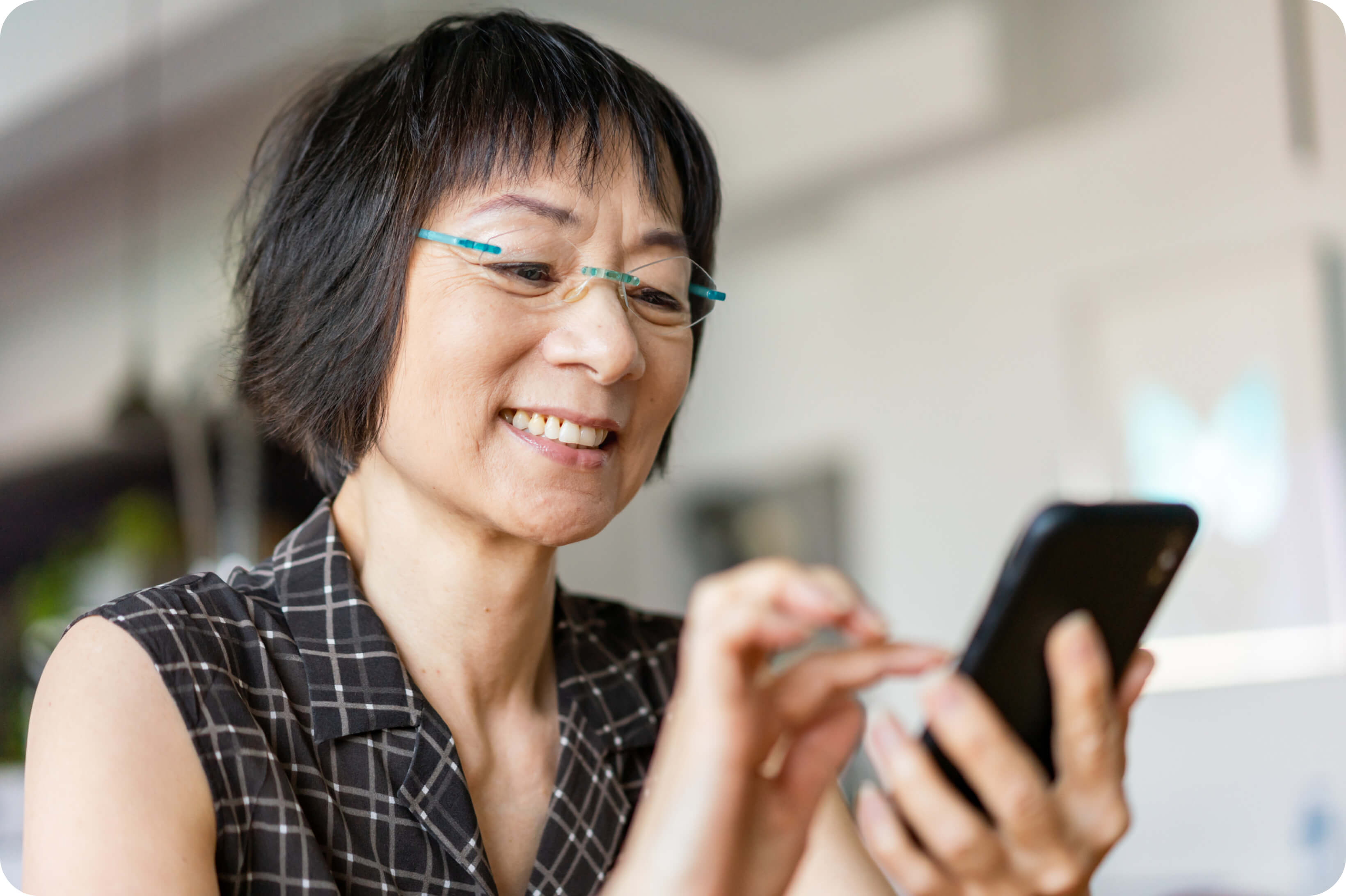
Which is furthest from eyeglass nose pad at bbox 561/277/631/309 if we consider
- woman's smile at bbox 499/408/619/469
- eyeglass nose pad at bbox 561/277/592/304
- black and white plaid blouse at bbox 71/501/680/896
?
black and white plaid blouse at bbox 71/501/680/896

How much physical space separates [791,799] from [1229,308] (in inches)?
106

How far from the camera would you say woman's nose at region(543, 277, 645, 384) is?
3.33 feet

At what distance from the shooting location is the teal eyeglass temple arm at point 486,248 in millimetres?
1021

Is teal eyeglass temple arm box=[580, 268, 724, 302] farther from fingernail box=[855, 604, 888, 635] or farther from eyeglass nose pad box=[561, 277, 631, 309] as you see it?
fingernail box=[855, 604, 888, 635]

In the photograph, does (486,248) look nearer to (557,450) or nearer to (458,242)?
(458,242)

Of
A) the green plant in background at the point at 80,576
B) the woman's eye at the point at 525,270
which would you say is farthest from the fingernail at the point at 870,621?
the green plant in background at the point at 80,576

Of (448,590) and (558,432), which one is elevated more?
(558,432)

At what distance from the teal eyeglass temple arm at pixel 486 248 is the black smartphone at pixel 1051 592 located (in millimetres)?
494

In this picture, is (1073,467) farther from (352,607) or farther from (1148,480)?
(352,607)

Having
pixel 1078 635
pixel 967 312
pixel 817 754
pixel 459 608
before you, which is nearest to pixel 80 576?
pixel 459 608

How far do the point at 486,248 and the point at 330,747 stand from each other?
46cm

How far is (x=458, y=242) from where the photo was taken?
1028 mm

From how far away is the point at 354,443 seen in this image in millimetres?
Result: 1117

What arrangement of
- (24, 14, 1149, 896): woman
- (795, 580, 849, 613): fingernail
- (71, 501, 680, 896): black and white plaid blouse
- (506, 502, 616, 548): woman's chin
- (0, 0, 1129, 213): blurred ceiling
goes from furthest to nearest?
(0, 0, 1129, 213): blurred ceiling, (506, 502, 616, 548): woman's chin, (71, 501, 680, 896): black and white plaid blouse, (24, 14, 1149, 896): woman, (795, 580, 849, 613): fingernail
